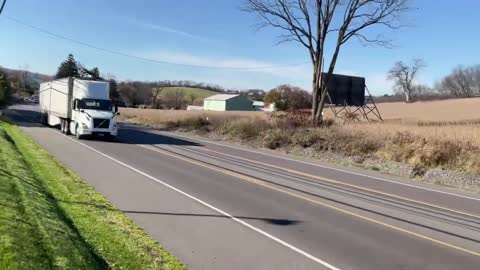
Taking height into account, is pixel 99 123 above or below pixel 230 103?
below

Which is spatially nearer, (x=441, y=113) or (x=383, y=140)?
(x=383, y=140)

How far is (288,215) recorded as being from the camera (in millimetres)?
10820

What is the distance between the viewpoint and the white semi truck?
30.7m

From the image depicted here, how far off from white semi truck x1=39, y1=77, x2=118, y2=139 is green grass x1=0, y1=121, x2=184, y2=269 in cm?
1895

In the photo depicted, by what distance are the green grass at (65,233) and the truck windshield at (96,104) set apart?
20417 millimetres

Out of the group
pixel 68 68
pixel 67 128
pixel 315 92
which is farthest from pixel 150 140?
pixel 68 68

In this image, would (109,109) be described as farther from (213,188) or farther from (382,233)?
(382,233)

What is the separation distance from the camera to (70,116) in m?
33.5

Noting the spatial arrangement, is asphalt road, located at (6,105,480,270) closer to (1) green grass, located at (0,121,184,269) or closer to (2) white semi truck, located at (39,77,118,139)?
(1) green grass, located at (0,121,184,269)

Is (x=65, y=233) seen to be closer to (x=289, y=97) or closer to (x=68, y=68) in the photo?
(x=289, y=97)

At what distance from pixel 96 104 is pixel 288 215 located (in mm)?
23775

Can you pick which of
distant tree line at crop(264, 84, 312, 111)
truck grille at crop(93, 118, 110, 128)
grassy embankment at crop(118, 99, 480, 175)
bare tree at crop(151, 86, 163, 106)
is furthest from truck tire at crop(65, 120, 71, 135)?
bare tree at crop(151, 86, 163, 106)

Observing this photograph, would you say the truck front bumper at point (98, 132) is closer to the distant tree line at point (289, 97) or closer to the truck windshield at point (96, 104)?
the truck windshield at point (96, 104)

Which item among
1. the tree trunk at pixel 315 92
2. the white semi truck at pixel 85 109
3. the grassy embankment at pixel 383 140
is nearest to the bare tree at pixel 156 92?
the grassy embankment at pixel 383 140
